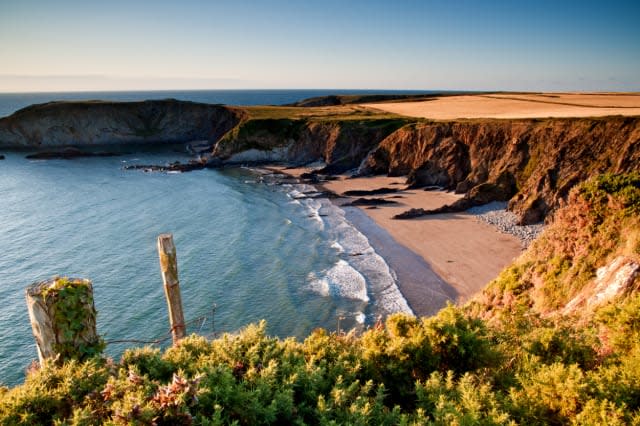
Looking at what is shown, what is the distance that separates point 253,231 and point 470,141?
1353 inches

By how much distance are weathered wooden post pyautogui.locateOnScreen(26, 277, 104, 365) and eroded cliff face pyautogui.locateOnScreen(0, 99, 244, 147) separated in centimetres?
9971

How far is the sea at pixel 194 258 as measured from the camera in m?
25.1

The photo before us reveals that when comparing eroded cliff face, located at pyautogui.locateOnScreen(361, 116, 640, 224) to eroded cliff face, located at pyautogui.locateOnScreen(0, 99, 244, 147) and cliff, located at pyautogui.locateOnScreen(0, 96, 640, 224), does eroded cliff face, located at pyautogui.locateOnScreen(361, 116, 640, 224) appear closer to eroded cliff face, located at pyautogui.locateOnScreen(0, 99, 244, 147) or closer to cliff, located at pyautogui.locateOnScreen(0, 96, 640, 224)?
cliff, located at pyautogui.locateOnScreen(0, 96, 640, 224)

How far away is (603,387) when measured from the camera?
5.80 meters

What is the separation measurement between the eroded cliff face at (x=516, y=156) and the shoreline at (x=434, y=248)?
16.3 ft

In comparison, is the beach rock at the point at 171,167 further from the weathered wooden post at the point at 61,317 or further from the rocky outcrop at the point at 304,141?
the weathered wooden post at the point at 61,317

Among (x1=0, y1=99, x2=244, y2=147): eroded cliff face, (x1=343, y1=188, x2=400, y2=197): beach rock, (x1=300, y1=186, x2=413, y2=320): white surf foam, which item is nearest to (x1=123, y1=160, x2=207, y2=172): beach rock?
(x1=0, y1=99, x2=244, y2=147): eroded cliff face

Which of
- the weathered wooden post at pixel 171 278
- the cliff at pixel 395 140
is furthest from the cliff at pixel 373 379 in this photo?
the cliff at pixel 395 140

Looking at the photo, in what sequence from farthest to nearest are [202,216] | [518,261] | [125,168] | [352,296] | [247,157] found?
[247,157] → [125,168] → [202,216] → [352,296] → [518,261]

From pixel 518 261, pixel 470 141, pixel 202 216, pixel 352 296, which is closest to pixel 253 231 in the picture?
pixel 202 216

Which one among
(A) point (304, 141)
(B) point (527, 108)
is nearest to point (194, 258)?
(A) point (304, 141)

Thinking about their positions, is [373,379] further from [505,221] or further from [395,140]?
[395,140]

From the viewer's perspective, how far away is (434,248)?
120ft

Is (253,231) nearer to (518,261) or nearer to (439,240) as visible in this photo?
(439,240)
